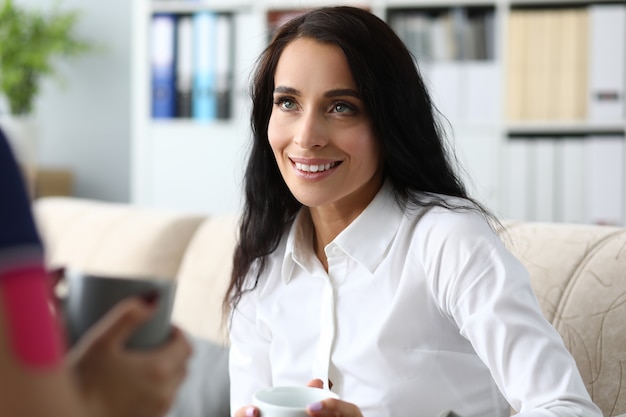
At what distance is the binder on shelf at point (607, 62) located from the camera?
105 inches

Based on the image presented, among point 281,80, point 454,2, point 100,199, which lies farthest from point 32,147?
point 281,80

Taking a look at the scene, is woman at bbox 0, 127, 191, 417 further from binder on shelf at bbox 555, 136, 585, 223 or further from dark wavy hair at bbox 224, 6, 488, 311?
binder on shelf at bbox 555, 136, 585, 223

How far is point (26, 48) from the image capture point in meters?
3.31

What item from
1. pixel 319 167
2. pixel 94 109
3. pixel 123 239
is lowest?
pixel 123 239

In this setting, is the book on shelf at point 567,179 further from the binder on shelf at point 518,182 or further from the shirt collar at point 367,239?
the shirt collar at point 367,239

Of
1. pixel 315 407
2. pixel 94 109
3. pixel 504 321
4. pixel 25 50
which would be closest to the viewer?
pixel 315 407

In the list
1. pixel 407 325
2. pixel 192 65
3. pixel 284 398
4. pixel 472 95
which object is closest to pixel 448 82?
pixel 472 95

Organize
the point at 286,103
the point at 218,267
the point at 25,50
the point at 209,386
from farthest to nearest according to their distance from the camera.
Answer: the point at 25,50, the point at 218,267, the point at 209,386, the point at 286,103

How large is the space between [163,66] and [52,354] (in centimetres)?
288

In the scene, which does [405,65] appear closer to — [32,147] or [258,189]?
[258,189]

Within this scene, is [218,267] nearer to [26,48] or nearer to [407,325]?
[407,325]

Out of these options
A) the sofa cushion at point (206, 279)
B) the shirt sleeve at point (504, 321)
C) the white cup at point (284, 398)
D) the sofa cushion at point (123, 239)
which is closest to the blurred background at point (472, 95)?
the sofa cushion at point (123, 239)

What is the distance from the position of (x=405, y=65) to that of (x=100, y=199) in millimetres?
2738

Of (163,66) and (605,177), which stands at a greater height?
(163,66)
